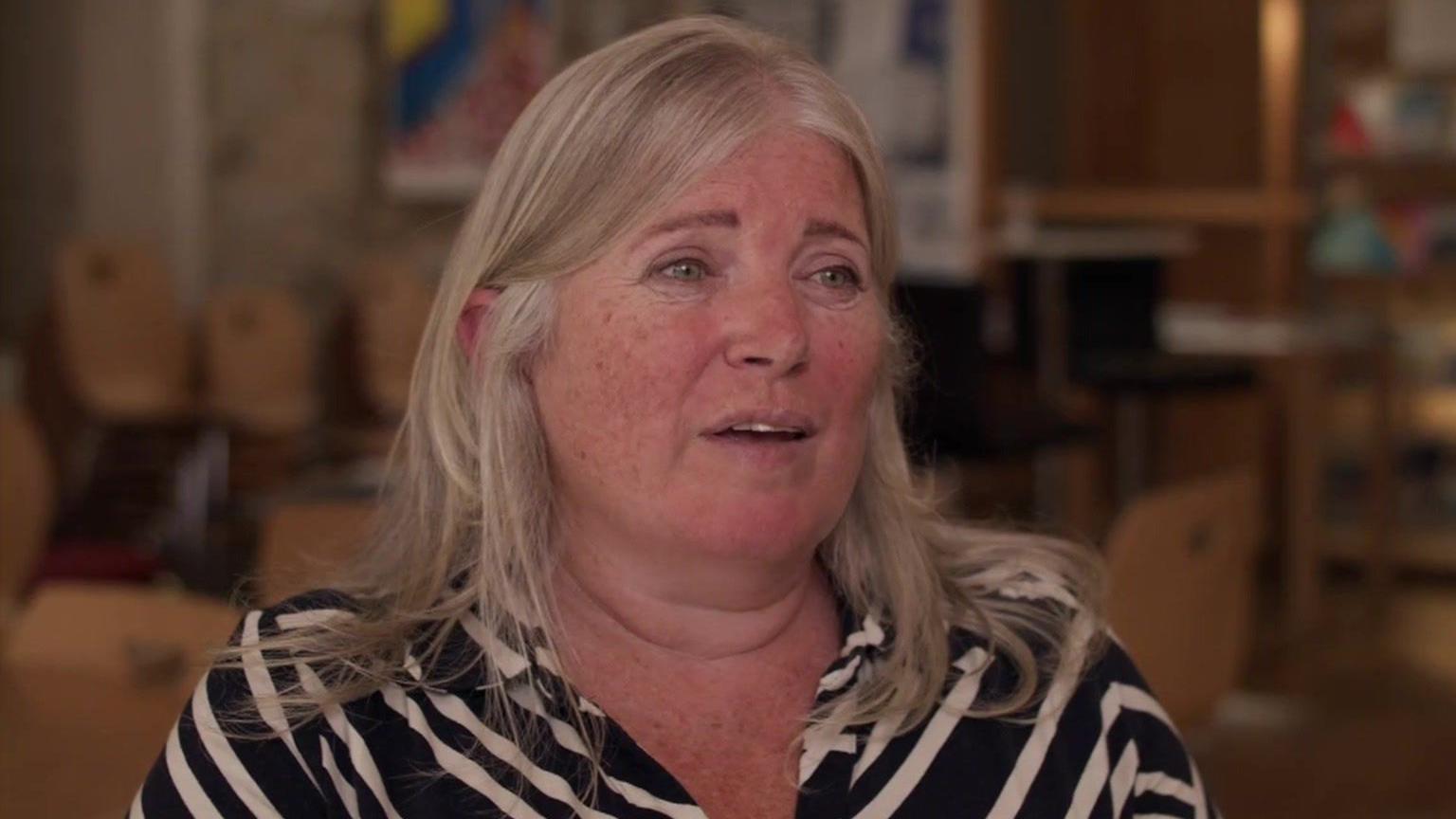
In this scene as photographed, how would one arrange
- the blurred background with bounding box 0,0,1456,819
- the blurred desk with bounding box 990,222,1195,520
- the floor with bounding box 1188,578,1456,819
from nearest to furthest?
the floor with bounding box 1188,578,1456,819 → the blurred background with bounding box 0,0,1456,819 → the blurred desk with bounding box 990,222,1195,520

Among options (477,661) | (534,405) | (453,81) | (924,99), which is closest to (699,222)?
(534,405)

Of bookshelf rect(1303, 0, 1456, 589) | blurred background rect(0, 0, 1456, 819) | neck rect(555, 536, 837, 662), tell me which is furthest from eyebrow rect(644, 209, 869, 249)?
bookshelf rect(1303, 0, 1456, 589)

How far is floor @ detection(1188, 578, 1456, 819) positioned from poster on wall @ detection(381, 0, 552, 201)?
12.0 feet

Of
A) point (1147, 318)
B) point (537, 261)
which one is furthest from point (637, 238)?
point (1147, 318)

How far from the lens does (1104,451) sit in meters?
7.52

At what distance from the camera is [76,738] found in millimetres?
2162

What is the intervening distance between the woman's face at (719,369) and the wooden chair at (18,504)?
7.25 feet

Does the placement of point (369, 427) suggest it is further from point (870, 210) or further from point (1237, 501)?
point (870, 210)

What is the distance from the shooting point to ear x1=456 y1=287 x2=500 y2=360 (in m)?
1.49

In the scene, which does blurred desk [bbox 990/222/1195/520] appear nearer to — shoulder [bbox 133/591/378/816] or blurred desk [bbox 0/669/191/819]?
blurred desk [bbox 0/669/191/819]

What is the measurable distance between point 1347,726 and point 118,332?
417cm

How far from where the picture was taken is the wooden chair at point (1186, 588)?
253 centimetres

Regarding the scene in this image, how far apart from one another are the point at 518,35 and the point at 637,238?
6506 mm

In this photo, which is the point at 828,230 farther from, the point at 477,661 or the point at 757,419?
the point at 477,661
